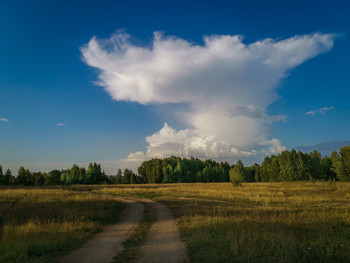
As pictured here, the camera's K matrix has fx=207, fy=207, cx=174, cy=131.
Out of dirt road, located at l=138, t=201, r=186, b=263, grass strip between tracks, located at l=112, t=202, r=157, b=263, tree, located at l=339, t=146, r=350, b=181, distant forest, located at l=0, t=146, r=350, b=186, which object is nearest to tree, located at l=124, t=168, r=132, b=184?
distant forest, located at l=0, t=146, r=350, b=186

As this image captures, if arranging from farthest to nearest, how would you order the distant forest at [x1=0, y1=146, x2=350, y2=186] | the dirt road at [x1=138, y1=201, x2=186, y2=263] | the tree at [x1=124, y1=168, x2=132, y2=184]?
the tree at [x1=124, y1=168, x2=132, y2=184], the distant forest at [x1=0, y1=146, x2=350, y2=186], the dirt road at [x1=138, y1=201, x2=186, y2=263]

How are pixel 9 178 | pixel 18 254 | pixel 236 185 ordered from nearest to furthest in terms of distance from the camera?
pixel 18 254, pixel 236 185, pixel 9 178

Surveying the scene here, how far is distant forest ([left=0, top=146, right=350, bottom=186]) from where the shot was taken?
81.2m

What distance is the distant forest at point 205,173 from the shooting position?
8125 cm

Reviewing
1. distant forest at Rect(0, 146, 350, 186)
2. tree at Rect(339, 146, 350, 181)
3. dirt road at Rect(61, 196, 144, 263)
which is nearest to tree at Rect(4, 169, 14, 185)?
distant forest at Rect(0, 146, 350, 186)

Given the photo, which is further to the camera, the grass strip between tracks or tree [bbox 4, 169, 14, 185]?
tree [bbox 4, 169, 14, 185]

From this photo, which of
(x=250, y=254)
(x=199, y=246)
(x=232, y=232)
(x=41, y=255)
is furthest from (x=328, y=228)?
(x=41, y=255)

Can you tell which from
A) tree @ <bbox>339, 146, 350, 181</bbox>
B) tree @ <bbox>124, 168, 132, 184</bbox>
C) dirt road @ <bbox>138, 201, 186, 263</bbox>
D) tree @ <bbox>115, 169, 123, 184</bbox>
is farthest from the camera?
tree @ <bbox>124, 168, 132, 184</bbox>

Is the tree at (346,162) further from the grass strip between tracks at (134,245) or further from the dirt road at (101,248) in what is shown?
the dirt road at (101,248)

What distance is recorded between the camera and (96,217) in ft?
49.2

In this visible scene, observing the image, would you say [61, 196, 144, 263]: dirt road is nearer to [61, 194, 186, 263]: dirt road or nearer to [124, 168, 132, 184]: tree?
[61, 194, 186, 263]: dirt road

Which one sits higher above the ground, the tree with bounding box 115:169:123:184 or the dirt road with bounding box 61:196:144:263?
the dirt road with bounding box 61:196:144:263

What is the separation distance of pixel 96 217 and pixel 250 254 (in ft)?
38.8

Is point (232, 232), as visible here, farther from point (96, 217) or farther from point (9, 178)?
point (9, 178)
